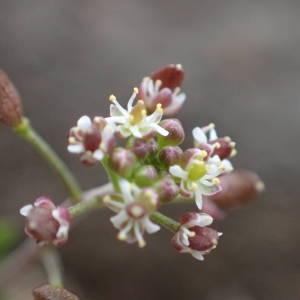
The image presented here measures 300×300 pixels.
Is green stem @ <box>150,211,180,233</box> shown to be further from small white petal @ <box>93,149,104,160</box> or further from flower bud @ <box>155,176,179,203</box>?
small white petal @ <box>93,149,104,160</box>

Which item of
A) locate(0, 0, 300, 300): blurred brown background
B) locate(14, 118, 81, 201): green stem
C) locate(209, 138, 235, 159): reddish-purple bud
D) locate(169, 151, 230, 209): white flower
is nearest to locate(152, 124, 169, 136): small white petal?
locate(169, 151, 230, 209): white flower

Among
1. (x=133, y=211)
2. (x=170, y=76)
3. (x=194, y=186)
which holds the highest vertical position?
(x=170, y=76)

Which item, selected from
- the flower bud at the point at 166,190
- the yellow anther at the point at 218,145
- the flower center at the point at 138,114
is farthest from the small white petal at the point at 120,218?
the yellow anther at the point at 218,145

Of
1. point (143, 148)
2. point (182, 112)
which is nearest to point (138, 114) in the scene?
point (143, 148)

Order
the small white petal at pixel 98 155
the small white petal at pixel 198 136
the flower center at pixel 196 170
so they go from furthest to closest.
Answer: the small white petal at pixel 198 136
the flower center at pixel 196 170
the small white petal at pixel 98 155

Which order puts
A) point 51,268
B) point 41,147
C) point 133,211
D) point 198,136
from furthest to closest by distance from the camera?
point 51,268 → point 41,147 → point 198,136 → point 133,211

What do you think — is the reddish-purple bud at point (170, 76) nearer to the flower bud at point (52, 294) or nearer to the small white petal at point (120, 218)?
the small white petal at point (120, 218)

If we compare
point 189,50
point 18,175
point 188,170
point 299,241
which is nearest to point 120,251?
point 18,175

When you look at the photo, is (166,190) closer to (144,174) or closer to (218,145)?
(144,174)
